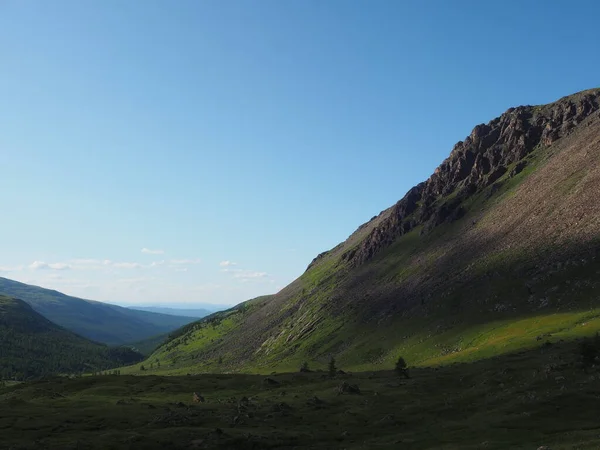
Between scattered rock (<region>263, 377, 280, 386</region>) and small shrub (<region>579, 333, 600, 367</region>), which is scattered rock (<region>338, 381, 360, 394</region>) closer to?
scattered rock (<region>263, 377, 280, 386</region>)

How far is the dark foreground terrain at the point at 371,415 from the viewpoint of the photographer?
41.6 m

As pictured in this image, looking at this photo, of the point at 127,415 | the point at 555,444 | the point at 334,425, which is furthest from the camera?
the point at 127,415

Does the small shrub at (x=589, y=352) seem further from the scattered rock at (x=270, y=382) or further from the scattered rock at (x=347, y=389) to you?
the scattered rock at (x=270, y=382)

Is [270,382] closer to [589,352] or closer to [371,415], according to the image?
[371,415]

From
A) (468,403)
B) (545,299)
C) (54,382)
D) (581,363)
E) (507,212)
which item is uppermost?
(507,212)

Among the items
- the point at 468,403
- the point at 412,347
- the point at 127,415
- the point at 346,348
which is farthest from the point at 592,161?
the point at 127,415

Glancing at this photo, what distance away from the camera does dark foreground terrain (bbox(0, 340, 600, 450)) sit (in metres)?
41.6

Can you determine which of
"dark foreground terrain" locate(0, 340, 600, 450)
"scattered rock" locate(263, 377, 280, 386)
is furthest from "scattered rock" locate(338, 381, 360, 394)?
"scattered rock" locate(263, 377, 280, 386)

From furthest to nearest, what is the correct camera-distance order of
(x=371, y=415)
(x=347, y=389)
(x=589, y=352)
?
(x=347, y=389) < (x=589, y=352) < (x=371, y=415)

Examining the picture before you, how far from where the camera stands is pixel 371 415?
55406 mm

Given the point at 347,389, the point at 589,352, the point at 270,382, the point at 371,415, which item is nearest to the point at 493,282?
the point at 589,352

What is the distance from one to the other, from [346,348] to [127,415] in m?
97.0

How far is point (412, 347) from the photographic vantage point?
120062 mm

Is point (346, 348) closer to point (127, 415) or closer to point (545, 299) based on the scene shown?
point (545, 299)
